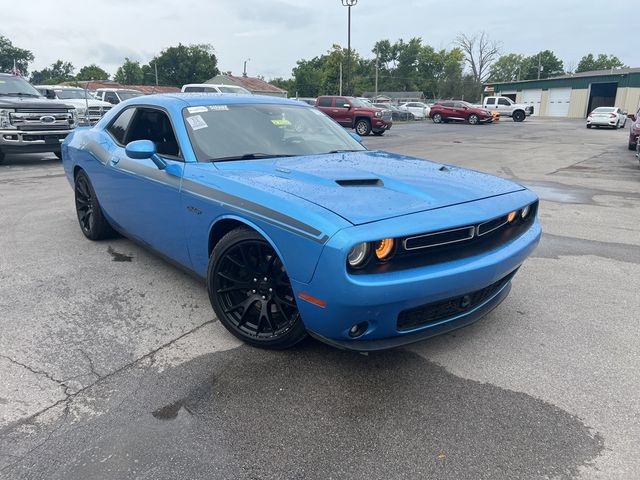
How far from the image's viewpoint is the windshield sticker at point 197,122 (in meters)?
3.62

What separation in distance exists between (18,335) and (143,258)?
1.58 m

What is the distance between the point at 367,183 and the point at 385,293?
84 cm

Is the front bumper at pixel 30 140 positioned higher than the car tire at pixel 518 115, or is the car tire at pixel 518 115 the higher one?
the car tire at pixel 518 115

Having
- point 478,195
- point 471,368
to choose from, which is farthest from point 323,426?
point 478,195

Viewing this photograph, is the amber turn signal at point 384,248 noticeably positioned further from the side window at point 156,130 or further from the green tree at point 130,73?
the green tree at point 130,73

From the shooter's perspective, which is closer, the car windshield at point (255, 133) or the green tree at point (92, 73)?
the car windshield at point (255, 133)

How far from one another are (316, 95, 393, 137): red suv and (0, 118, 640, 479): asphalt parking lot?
19.7 m

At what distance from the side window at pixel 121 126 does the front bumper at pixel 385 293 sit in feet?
9.26

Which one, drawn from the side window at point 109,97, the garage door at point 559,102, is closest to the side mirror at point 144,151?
the side window at point 109,97

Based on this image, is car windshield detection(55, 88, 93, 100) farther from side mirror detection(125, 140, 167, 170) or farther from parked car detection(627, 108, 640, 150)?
parked car detection(627, 108, 640, 150)

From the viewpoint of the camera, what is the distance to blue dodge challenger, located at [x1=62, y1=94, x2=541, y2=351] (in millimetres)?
2398

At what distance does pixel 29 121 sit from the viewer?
1095cm

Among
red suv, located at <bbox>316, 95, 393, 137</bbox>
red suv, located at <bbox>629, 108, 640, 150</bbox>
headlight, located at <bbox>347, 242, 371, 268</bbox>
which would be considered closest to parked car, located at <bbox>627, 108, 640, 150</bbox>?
red suv, located at <bbox>629, 108, 640, 150</bbox>

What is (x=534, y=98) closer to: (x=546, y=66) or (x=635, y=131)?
(x=635, y=131)
